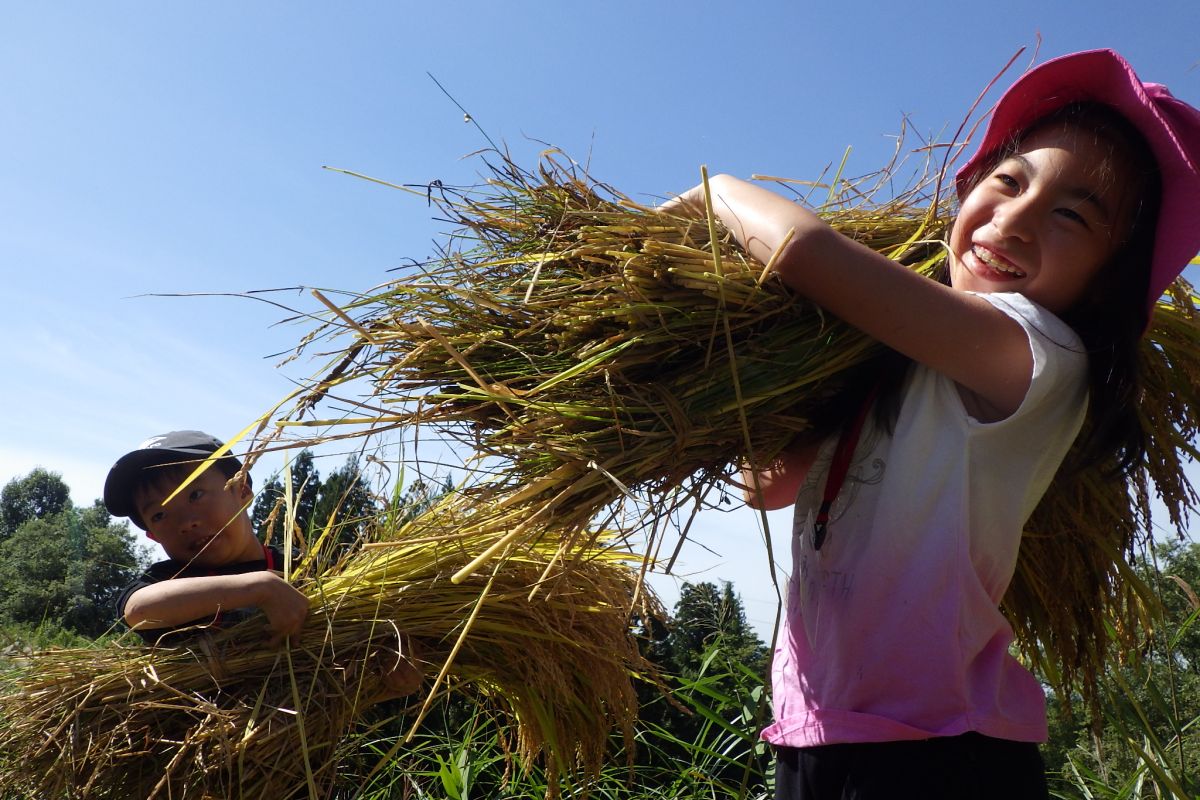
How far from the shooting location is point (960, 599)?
109 cm

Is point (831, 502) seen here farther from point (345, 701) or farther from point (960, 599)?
point (345, 701)

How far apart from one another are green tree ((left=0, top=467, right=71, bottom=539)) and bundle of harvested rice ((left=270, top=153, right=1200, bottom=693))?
5258 cm

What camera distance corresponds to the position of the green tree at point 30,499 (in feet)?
150

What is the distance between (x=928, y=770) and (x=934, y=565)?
25 centimetres

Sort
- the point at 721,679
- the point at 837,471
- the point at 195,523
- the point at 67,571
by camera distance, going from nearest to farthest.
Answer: the point at 837,471 → the point at 195,523 → the point at 721,679 → the point at 67,571

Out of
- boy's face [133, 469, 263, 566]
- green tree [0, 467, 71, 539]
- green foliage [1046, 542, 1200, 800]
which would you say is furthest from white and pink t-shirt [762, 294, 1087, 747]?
green tree [0, 467, 71, 539]

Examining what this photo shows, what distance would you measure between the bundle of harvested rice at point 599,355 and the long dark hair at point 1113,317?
0.09 m

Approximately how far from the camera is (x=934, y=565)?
109 cm

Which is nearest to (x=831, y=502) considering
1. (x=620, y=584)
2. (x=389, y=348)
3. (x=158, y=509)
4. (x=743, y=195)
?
(x=743, y=195)

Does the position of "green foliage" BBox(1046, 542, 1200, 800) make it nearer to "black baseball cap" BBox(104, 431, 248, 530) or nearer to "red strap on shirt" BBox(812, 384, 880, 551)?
"red strap on shirt" BBox(812, 384, 880, 551)

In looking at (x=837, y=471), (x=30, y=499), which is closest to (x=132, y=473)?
(x=837, y=471)

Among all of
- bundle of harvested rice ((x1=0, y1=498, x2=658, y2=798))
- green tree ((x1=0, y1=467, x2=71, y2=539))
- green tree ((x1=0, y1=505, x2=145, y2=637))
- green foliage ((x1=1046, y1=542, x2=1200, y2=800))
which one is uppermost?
green tree ((x1=0, y1=467, x2=71, y2=539))

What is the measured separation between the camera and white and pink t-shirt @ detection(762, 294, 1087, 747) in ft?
3.56

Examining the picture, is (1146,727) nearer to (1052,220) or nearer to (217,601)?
(1052,220)
